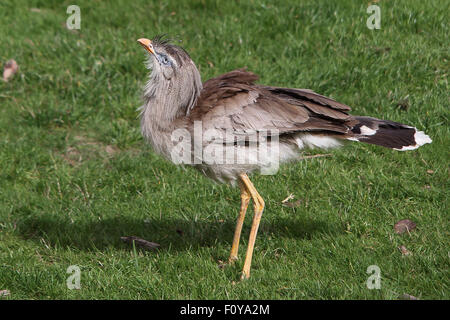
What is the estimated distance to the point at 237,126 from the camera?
473 centimetres

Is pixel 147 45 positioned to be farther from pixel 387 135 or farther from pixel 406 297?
pixel 406 297

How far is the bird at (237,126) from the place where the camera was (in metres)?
4.72

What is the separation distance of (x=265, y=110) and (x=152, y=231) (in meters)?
1.53

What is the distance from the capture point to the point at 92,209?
586 centimetres

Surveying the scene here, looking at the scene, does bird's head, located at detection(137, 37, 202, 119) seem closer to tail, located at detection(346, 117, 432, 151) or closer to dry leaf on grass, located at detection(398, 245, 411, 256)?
tail, located at detection(346, 117, 432, 151)

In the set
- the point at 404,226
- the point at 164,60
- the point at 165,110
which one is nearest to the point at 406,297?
the point at 404,226

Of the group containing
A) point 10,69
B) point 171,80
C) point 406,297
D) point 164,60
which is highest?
point 164,60

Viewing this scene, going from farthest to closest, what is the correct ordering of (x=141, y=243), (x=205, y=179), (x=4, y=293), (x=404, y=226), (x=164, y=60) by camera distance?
1. (x=205, y=179)
2. (x=141, y=243)
3. (x=404, y=226)
4. (x=164, y=60)
5. (x=4, y=293)

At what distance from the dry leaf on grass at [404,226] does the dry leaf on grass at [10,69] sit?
4.78 metres

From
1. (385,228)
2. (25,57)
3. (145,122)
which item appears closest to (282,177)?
(385,228)

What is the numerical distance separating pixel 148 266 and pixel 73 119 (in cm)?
267

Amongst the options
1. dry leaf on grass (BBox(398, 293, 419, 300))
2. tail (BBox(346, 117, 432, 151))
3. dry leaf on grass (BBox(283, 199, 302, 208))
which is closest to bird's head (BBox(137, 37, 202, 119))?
tail (BBox(346, 117, 432, 151))

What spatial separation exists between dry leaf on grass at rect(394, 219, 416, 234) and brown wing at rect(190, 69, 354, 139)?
36.7 inches

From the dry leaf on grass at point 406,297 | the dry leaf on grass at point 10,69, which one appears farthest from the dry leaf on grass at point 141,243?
the dry leaf on grass at point 10,69
